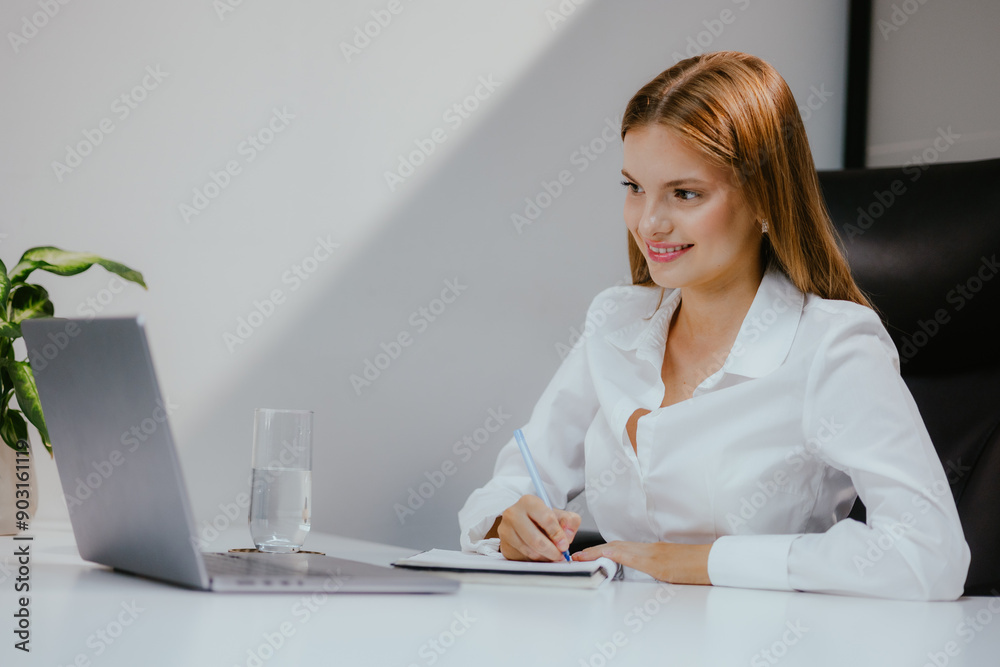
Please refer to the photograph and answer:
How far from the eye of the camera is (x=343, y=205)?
5.64 ft

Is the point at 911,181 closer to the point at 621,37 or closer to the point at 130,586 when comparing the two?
the point at 621,37

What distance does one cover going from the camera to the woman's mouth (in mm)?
1292

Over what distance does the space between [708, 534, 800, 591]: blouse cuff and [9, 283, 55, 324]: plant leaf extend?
103 cm

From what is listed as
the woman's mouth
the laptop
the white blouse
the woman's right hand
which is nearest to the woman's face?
the woman's mouth

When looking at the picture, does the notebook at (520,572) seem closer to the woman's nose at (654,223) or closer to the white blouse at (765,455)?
the white blouse at (765,455)

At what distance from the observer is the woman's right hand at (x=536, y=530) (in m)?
1.08

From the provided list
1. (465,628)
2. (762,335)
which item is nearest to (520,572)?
(465,628)

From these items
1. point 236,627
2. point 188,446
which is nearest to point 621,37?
point 188,446

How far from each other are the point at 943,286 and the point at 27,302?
4.61 feet

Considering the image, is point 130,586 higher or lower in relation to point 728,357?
lower

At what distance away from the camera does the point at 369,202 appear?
174cm

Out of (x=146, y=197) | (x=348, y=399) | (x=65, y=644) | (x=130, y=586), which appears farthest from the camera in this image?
(x=348, y=399)

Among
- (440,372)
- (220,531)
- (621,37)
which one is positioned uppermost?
(621,37)

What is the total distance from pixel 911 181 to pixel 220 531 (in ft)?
4.23
